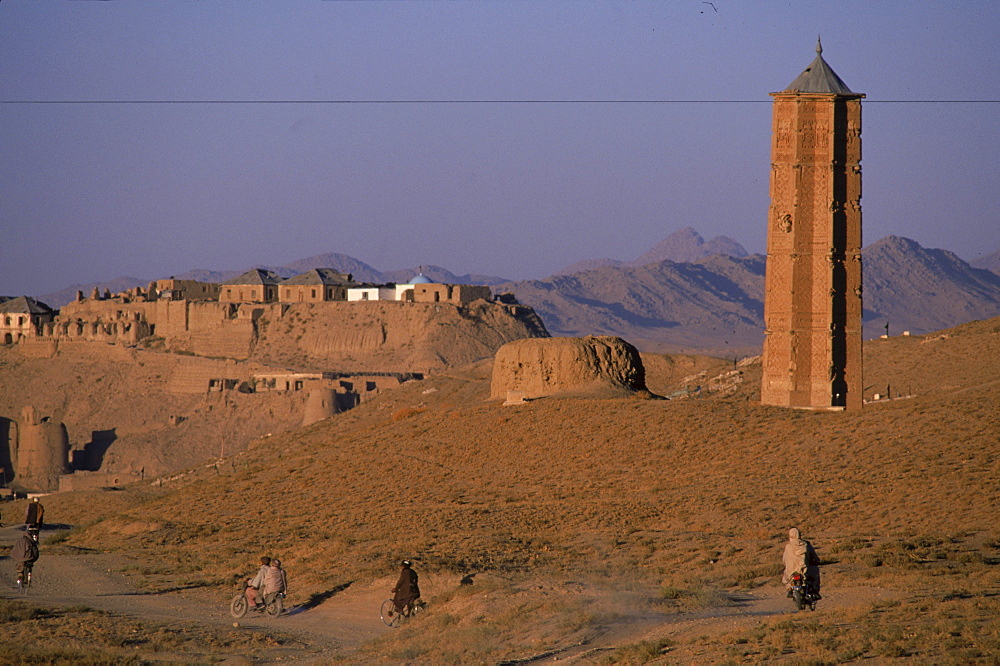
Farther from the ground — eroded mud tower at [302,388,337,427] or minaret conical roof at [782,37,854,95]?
minaret conical roof at [782,37,854,95]

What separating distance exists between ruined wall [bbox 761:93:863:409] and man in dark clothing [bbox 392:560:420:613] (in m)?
16.2

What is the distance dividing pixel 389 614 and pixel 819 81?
1912 cm

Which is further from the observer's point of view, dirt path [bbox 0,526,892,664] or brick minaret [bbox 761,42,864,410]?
brick minaret [bbox 761,42,864,410]

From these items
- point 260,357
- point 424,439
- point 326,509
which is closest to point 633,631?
point 326,509

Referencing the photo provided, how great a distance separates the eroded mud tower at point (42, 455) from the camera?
76.9 meters

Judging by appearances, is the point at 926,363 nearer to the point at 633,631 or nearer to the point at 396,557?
the point at 396,557

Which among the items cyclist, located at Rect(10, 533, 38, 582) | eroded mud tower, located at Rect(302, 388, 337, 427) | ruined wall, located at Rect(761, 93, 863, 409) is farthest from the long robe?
eroded mud tower, located at Rect(302, 388, 337, 427)

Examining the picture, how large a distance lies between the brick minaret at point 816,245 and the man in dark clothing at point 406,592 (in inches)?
637

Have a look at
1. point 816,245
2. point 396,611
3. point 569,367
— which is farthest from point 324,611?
point 816,245

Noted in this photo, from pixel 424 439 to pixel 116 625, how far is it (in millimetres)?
16441

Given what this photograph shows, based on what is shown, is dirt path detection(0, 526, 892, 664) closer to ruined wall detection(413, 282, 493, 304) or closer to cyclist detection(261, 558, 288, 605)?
cyclist detection(261, 558, 288, 605)

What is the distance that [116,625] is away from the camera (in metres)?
17.6

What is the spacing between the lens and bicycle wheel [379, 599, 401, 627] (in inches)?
698

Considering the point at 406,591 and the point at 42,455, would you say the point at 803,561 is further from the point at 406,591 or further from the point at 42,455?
the point at 42,455
